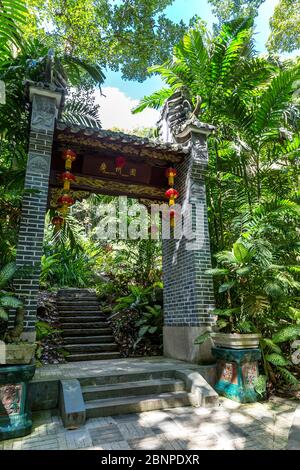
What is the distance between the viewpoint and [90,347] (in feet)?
20.7

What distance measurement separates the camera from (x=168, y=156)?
6.02 metres

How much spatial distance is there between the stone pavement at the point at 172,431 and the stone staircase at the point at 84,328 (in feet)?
8.68

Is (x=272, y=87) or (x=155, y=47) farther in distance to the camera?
(x=155, y=47)

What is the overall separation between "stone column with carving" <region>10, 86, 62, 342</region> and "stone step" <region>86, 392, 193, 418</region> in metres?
1.40

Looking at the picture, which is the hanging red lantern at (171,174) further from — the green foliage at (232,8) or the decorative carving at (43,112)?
the green foliage at (232,8)

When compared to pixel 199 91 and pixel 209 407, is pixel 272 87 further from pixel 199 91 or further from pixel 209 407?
pixel 209 407

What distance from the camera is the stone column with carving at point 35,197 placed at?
4.25 m

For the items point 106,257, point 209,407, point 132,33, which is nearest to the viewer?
point 209,407

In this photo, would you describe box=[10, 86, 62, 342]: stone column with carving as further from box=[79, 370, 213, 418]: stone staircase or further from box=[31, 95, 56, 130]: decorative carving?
box=[79, 370, 213, 418]: stone staircase

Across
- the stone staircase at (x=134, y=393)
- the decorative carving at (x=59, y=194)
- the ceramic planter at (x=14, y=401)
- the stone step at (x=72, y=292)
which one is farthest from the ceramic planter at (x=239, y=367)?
the stone step at (x=72, y=292)

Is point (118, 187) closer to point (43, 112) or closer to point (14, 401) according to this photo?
point (43, 112)

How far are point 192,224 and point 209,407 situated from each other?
10.2 feet

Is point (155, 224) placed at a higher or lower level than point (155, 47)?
lower
